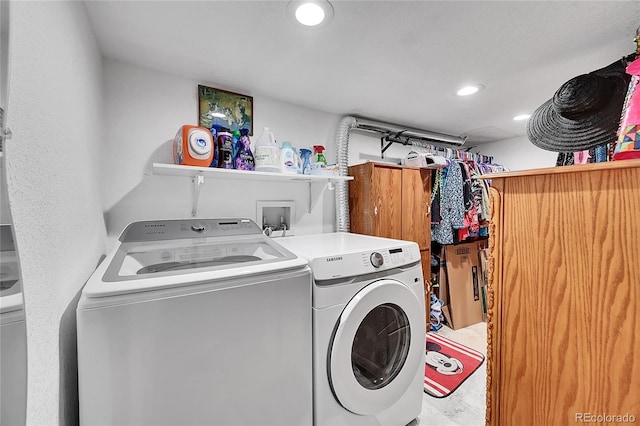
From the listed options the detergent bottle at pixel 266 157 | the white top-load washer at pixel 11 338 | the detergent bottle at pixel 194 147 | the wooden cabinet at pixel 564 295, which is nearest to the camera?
the white top-load washer at pixel 11 338

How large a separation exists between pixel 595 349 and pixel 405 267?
2.63 ft

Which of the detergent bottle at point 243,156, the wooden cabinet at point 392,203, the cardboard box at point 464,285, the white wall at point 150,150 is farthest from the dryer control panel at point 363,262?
the cardboard box at point 464,285

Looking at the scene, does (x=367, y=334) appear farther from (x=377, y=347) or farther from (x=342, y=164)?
(x=342, y=164)

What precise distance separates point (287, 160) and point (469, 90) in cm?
158

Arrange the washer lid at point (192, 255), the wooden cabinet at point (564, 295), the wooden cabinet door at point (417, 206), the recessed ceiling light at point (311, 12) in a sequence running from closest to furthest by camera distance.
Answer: the wooden cabinet at point (564, 295) → the washer lid at point (192, 255) → the recessed ceiling light at point (311, 12) → the wooden cabinet door at point (417, 206)

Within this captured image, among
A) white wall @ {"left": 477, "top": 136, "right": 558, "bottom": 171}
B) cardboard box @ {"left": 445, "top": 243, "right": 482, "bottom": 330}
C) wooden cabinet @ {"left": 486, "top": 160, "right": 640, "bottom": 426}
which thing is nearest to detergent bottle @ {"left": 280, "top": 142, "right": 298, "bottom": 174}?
wooden cabinet @ {"left": 486, "top": 160, "right": 640, "bottom": 426}

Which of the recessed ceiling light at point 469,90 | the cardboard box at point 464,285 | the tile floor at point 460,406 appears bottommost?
the tile floor at point 460,406

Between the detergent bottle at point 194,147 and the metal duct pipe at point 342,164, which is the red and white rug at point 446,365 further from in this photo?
the detergent bottle at point 194,147

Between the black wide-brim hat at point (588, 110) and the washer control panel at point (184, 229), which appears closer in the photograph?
the black wide-brim hat at point (588, 110)

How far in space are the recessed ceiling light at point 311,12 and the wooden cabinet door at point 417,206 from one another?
5.38 feet

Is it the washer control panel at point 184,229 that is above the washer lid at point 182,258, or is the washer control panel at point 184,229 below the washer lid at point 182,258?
above

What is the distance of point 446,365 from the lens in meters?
2.09

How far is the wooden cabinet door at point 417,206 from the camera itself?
2.51 m

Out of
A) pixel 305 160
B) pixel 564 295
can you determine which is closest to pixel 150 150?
pixel 305 160
